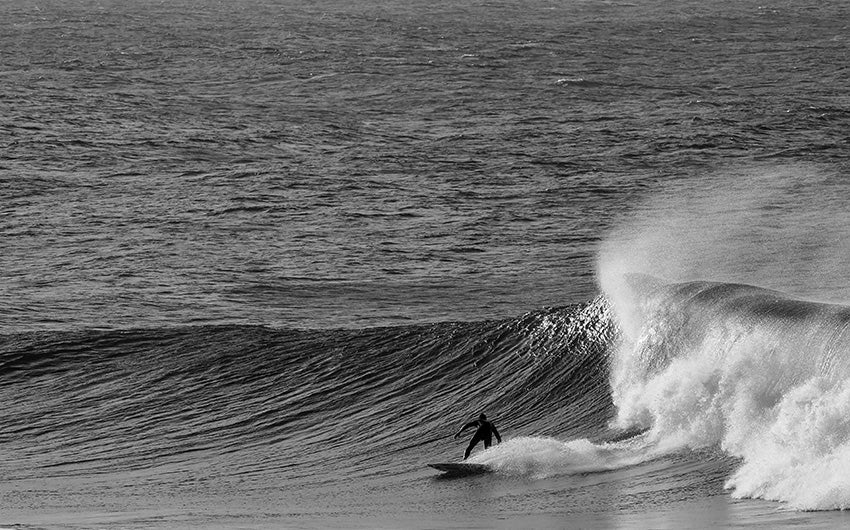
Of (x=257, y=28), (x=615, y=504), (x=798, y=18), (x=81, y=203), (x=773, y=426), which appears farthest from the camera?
(x=798, y=18)

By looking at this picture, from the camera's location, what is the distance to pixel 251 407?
23344mm

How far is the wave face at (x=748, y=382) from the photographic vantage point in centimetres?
1579

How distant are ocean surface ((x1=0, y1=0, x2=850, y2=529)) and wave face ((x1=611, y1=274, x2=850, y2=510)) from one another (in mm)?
50

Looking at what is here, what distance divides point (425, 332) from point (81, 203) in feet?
71.4

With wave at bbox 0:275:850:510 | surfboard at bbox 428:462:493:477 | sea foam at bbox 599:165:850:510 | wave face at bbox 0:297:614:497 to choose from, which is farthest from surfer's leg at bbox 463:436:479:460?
sea foam at bbox 599:165:850:510

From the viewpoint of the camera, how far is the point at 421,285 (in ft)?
115

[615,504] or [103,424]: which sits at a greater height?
[615,504]

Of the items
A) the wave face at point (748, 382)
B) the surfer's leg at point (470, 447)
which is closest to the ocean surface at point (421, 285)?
the wave face at point (748, 382)

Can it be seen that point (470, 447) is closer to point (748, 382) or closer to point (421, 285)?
point (748, 382)

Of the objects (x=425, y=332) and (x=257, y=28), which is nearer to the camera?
(x=425, y=332)

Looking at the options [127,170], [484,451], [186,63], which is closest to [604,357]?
[484,451]

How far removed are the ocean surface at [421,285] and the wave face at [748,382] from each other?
5 centimetres

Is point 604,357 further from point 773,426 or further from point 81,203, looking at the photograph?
point 81,203

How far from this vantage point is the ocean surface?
17.4m
